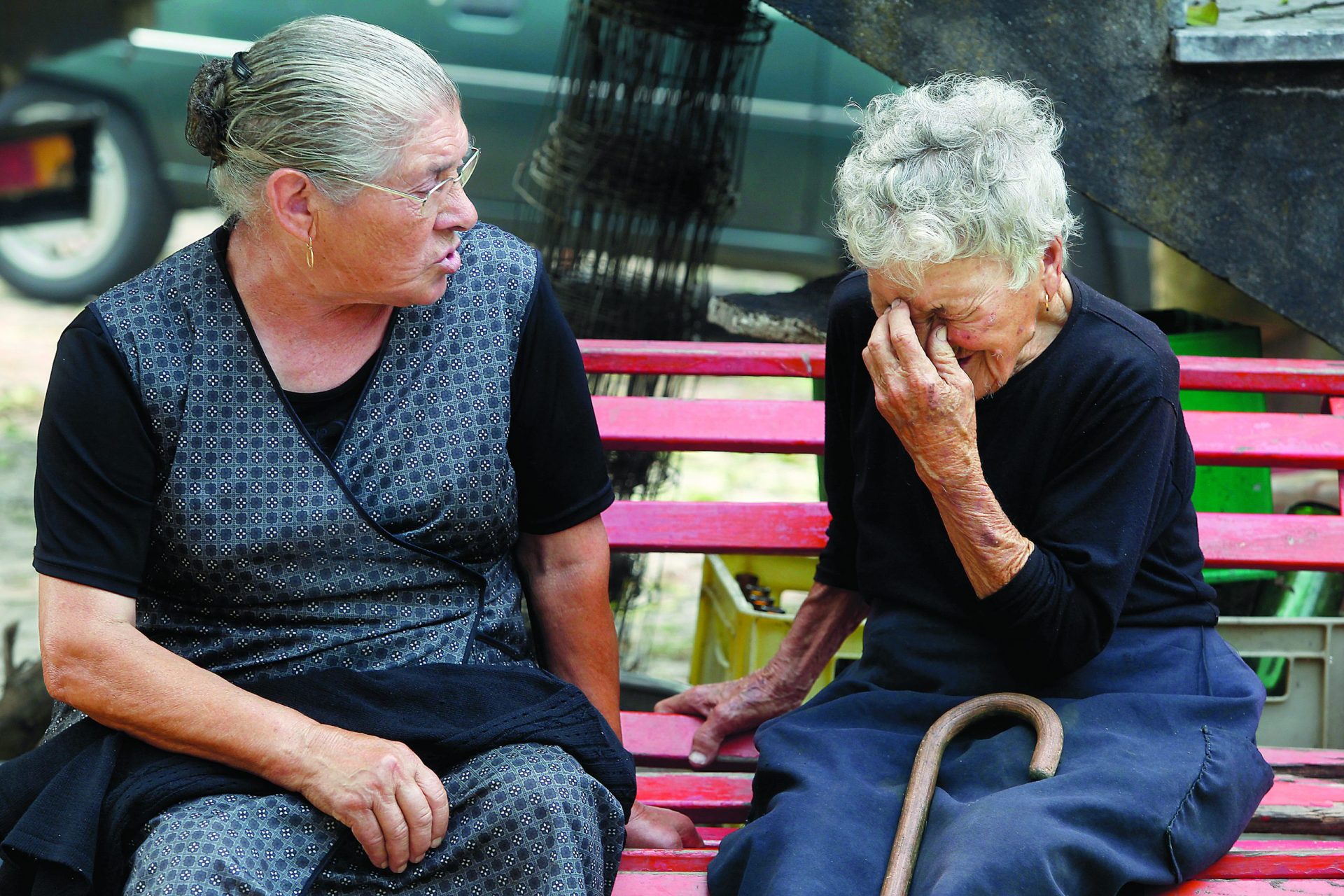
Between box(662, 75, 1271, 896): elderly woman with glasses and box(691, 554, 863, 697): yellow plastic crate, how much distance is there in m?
0.75

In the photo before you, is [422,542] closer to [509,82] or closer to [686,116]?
[686,116]

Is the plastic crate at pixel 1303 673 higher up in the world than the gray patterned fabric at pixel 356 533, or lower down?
lower down

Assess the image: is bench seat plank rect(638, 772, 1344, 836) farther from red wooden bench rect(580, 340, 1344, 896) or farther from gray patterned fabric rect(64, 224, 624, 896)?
gray patterned fabric rect(64, 224, 624, 896)

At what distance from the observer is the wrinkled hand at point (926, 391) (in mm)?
1996

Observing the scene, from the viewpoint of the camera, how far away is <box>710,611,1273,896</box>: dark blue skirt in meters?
1.88

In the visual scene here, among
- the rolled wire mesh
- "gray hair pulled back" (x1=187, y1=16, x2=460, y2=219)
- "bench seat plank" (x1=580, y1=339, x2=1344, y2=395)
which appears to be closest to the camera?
"gray hair pulled back" (x1=187, y1=16, x2=460, y2=219)

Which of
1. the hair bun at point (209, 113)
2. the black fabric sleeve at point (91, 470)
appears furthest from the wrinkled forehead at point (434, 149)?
the black fabric sleeve at point (91, 470)

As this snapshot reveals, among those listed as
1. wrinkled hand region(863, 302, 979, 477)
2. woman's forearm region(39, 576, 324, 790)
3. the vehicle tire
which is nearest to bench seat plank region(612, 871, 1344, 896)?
woman's forearm region(39, 576, 324, 790)

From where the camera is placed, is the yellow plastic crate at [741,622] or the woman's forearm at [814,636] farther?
the yellow plastic crate at [741,622]

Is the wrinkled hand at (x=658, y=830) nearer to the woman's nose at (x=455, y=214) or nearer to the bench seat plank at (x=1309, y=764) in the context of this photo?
the woman's nose at (x=455, y=214)

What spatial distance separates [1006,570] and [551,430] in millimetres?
732

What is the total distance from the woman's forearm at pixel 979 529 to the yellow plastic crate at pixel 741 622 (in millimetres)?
950

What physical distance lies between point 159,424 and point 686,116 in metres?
2.28

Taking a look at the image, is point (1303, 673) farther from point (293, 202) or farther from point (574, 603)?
point (293, 202)
